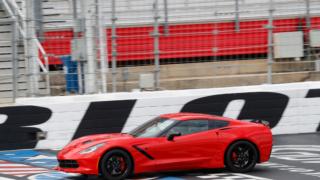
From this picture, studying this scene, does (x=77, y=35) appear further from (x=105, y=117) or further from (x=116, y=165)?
(x=116, y=165)

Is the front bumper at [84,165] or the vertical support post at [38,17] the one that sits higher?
the vertical support post at [38,17]

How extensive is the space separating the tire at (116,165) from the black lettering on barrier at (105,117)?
3.90m

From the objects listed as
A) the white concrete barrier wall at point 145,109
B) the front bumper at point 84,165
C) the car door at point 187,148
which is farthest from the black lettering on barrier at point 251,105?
the front bumper at point 84,165

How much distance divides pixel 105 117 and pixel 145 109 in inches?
35.8

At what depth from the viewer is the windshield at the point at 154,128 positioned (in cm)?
1194

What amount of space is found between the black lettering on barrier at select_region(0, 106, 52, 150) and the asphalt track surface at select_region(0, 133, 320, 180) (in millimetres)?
207

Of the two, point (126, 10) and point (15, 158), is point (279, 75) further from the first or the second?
point (15, 158)

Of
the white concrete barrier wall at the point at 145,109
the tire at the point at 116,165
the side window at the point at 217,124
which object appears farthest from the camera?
the white concrete barrier wall at the point at 145,109

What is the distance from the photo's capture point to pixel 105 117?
1541 centimetres

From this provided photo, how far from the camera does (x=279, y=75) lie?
55.8 ft

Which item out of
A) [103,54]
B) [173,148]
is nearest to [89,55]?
[103,54]

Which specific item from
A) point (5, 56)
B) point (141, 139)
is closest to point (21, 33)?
point (5, 56)

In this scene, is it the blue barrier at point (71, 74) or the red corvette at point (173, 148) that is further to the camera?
the blue barrier at point (71, 74)

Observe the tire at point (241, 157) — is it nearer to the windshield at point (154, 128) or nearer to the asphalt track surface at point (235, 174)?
the asphalt track surface at point (235, 174)
